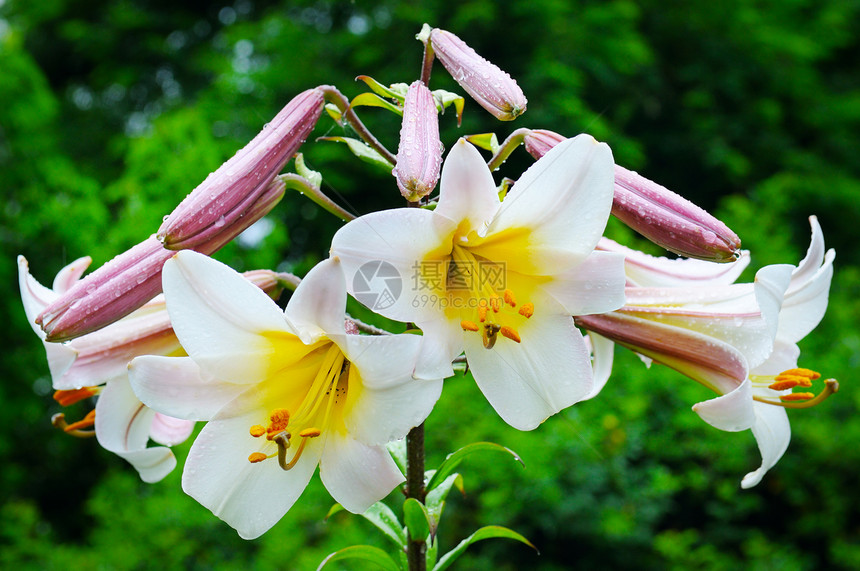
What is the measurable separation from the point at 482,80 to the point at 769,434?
0.69 m

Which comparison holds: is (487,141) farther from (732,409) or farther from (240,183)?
(732,409)

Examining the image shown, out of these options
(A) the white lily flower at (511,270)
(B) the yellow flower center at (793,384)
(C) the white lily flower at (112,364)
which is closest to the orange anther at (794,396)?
(B) the yellow flower center at (793,384)

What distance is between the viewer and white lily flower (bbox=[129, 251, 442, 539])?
0.88 meters

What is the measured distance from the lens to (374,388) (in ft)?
2.99

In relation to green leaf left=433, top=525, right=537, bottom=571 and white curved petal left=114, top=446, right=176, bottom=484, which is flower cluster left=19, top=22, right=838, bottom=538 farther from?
green leaf left=433, top=525, right=537, bottom=571

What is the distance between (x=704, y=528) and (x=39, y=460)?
17.5 feet

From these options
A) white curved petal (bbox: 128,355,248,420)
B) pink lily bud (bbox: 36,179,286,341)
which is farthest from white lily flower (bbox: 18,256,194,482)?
white curved petal (bbox: 128,355,248,420)

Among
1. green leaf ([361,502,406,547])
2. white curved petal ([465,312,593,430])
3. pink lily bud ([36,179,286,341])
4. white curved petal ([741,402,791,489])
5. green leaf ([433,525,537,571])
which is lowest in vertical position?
green leaf ([433,525,537,571])

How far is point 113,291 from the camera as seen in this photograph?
967mm

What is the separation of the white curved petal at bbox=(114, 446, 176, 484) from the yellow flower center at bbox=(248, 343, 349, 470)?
12.8 inches

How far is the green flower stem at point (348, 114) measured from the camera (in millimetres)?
1165

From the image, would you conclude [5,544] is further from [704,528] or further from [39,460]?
[704,528]

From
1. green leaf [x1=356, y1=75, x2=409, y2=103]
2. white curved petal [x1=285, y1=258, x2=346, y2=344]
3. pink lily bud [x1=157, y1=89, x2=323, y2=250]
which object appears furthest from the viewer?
green leaf [x1=356, y1=75, x2=409, y2=103]

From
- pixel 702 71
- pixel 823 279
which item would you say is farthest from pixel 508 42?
pixel 823 279
